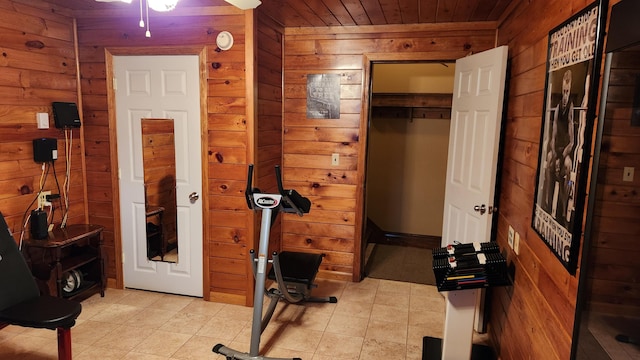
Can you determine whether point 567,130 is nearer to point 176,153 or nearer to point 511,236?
point 511,236

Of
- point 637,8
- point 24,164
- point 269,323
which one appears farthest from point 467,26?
point 24,164

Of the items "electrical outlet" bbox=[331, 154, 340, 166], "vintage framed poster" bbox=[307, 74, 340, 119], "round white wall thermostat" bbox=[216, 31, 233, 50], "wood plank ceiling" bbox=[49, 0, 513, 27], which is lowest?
"electrical outlet" bbox=[331, 154, 340, 166]

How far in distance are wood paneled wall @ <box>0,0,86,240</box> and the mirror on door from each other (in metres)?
0.66

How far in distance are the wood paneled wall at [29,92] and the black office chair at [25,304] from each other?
0.71m

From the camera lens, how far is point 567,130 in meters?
1.55

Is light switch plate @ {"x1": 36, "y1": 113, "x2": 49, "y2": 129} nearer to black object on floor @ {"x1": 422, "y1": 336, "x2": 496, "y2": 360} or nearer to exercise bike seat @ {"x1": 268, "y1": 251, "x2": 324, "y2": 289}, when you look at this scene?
exercise bike seat @ {"x1": 268, "y1": 251, "x2": 324, "y2": 289}

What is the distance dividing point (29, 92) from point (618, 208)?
3.63m

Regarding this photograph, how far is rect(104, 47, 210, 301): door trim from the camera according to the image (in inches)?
122

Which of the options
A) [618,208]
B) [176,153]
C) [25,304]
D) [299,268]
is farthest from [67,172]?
[618,208]

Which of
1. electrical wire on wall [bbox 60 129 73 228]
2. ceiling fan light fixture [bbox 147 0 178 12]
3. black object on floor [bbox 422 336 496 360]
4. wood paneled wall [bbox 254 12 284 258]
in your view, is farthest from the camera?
electrical wire on wall [bbox 60 129 73 228]

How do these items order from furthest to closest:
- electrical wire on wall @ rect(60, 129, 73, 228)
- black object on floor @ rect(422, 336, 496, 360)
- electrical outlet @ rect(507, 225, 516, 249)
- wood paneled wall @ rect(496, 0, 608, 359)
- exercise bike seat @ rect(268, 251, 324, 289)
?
electrical wire on wall @ rect(60, 129, 73, 228) < exercise bike seat @ rect(268, 251, 324, 289) < black object on floor @ rect(422, 336, 496, 360) < electrical outlet @ rect(507, 225, 516, 249) < wood paneled wall @ rect(496, 0, 608, 359)

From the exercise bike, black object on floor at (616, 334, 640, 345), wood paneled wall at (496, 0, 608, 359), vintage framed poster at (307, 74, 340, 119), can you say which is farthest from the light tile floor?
black object on floor at (616, 334, 640, 345)

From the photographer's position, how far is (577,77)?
4.84ft

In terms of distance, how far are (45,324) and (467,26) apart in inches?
140
